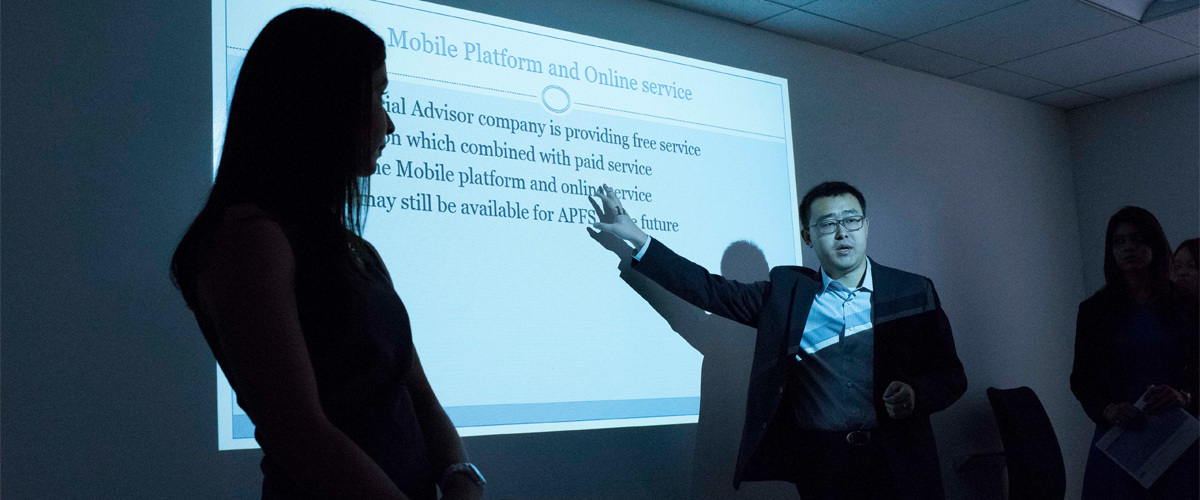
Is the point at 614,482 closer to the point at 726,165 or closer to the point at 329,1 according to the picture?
the point at 726,165

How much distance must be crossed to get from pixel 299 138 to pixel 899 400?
2.19m

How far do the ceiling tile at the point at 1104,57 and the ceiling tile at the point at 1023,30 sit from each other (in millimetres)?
120

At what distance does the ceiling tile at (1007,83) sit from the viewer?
4.53 m

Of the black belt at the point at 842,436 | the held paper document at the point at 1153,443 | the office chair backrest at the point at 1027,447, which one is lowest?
the office chair backrest at the point at 1027,447

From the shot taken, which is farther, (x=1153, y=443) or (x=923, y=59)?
(x=923, y=59)

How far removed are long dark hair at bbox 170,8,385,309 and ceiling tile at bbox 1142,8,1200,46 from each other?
4.21m

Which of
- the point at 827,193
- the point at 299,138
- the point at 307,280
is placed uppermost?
the point at 827,193

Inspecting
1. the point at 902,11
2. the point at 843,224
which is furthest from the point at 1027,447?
the point at 902,11

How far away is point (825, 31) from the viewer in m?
3.83

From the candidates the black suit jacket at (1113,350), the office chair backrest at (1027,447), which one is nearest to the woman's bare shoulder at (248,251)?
the black suit jacket at (1113,350)

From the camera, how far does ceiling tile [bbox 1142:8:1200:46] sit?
12.6 ft

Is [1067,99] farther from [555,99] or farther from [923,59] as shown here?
[555,99]

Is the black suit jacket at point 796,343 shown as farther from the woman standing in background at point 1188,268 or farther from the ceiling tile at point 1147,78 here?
the ceiling tile at point 1147,78

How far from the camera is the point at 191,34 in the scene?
240 cm
